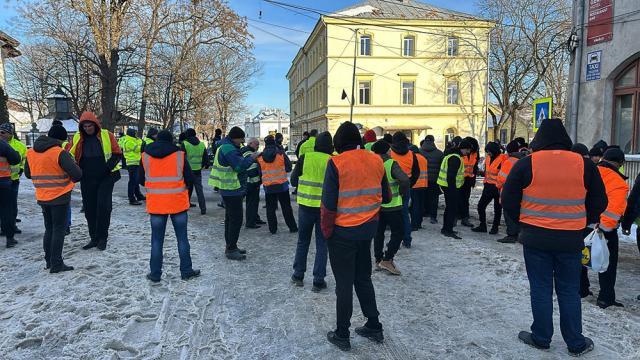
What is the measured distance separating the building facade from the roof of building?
1121 inches

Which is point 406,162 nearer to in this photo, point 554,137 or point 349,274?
point 554,137

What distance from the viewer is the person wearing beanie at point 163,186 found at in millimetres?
5262

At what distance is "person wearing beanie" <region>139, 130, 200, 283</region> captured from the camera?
5.26 m

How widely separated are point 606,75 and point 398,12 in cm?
3214

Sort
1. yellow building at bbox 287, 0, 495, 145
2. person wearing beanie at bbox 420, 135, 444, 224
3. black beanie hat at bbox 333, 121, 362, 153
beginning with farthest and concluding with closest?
yellow building at bbox 287, 0, 495, 145
person wearing beanie at bbox 420, 135, 444, 224
black beanie hat at bbox 333, 121, 362, 153

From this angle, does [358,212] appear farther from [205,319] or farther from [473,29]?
[473,29]

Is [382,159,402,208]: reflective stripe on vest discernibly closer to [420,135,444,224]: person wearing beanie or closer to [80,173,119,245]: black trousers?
[420,135,444,224]: person wearing beanie

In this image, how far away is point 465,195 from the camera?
9.23 m

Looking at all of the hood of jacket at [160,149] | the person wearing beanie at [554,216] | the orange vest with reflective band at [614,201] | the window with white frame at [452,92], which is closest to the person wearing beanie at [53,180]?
the hood of jacket at [160,149]

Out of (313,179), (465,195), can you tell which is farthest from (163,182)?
(465,195)

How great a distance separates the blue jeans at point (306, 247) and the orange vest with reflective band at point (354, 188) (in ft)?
4.75

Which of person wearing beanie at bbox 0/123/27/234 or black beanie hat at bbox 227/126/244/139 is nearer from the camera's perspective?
black beanie hat at bbox 227/126/244/139

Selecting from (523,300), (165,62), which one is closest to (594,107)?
(523,300)

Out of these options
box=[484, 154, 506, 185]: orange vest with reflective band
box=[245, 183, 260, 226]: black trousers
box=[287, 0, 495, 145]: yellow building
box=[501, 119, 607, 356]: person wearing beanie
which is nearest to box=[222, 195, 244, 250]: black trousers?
box=[245, 183, 260, 226]: black trousers
